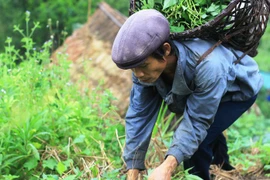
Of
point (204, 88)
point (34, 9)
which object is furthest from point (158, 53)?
point (34, 9)

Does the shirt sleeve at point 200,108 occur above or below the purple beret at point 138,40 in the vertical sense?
below

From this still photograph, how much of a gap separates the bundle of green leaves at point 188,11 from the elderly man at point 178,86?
4.7 inches

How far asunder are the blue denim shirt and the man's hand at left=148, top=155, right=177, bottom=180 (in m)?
0.03

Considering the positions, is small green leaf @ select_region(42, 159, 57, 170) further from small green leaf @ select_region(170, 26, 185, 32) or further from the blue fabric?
small green leaf @ select_region(170, 26, 185, 32)

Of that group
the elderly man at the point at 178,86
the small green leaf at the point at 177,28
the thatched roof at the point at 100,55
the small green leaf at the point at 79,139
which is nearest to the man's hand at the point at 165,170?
the elderly man at the point at 178,86

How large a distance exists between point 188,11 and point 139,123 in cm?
78

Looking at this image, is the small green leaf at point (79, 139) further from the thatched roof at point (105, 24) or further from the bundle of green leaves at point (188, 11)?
the thatched roof at point (105, 24)

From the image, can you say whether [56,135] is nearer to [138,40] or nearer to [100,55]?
[138,40]

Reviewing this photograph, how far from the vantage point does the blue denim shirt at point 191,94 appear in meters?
3.00

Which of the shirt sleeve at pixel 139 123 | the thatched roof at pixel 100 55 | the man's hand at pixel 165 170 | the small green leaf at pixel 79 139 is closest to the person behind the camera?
the man's hand at pixel 165 170

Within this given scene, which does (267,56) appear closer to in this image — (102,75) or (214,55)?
(102,75)

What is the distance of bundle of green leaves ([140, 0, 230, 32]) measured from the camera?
10.2 feet

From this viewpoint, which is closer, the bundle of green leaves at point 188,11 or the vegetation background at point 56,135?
the bundle of green leaves at point 188,11

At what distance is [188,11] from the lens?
3131mm
